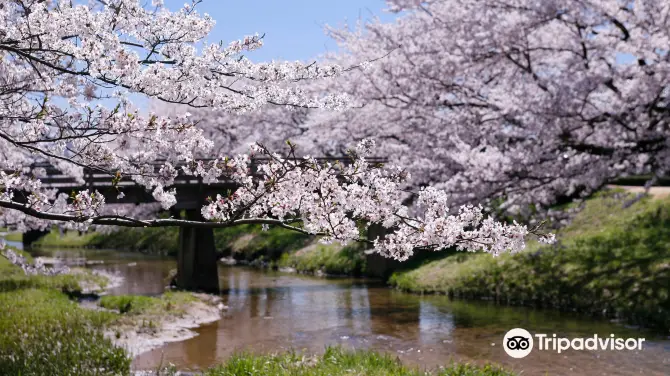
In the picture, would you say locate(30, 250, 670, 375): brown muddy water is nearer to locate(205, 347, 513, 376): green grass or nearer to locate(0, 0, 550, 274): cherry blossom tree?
locate(205, 347, 513, 376): green grass

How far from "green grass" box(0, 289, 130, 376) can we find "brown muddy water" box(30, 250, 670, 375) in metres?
1.28

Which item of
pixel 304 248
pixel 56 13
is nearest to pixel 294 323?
pixel 56 13

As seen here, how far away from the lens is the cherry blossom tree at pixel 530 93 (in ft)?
48.0

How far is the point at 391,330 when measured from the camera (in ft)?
52.5

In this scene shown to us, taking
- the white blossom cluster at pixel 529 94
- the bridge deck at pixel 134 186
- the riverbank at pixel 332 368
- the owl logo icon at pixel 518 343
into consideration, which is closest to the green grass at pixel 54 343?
the riverbank at pixel 332 368

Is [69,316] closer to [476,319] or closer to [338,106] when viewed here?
[338,106]

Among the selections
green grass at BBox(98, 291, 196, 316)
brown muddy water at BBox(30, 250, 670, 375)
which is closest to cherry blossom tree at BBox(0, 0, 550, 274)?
brown muddy water at BBox(30, 250, 670, 375)

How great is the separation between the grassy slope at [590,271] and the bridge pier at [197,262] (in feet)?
22.6

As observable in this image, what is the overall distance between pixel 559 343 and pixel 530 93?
6.37 metres

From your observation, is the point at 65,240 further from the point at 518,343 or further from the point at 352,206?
the point at 352,206

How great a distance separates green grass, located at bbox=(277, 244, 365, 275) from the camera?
27.9 m

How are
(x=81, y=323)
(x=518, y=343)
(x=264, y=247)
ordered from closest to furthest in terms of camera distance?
(x=81, y=323) < (x=518, y=343) < (x=264, y=247)

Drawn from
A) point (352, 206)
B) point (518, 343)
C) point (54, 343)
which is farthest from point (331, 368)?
point (518, 343)

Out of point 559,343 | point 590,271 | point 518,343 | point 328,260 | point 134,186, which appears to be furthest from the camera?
point 328,260
